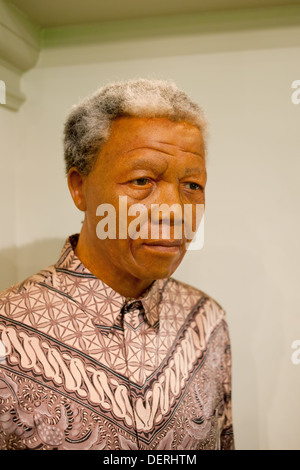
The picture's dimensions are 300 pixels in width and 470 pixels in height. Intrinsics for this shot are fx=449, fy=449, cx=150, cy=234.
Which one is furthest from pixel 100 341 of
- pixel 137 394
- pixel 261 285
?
pixel 261 285

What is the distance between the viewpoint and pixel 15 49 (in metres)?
0.95

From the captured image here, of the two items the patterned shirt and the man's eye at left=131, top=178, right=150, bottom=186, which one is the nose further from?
the patterned shirt

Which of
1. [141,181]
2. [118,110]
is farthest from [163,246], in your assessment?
[118,110]

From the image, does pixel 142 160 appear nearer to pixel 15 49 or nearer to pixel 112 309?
pixel 112 309

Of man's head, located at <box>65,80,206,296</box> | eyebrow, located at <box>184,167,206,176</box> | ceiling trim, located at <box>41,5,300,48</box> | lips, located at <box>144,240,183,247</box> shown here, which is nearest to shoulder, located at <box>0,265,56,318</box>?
man's head, located at <box>65,80,206,296</box>

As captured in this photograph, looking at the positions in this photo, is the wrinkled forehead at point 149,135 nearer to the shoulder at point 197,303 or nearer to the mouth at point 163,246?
the mouth at point 163,246

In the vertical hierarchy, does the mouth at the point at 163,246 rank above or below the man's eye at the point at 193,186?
below

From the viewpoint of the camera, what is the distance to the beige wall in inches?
38.2

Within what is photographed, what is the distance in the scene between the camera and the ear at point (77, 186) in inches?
33.9

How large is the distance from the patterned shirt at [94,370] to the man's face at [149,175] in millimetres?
109

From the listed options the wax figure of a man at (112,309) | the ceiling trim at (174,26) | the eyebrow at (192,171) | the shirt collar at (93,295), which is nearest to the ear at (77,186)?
the wax figure of a man at (112,309)

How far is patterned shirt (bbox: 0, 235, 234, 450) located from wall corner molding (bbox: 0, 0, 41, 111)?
→ 0.36 meters
